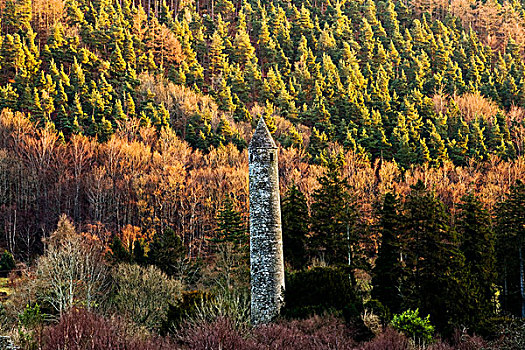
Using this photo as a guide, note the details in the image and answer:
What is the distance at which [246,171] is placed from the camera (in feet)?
157

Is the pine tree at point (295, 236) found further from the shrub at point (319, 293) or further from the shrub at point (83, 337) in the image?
the shrub at point (83, 337)

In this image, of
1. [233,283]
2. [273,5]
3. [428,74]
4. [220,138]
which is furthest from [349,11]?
[233,283]

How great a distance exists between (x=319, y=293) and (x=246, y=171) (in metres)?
26.6

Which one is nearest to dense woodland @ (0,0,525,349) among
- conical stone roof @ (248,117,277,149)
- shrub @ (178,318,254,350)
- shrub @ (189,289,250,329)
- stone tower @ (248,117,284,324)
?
shrub @ (178,318,254,350)

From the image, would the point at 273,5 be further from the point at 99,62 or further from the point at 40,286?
the point at 40,286

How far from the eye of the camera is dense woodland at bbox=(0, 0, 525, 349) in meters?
23.8

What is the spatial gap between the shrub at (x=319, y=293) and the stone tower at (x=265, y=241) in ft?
2.70

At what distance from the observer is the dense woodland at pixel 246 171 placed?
936 inches

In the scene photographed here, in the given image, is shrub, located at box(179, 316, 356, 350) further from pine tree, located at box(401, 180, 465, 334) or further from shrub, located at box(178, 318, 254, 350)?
pine tree, located at box(401, 180, 465, 334)

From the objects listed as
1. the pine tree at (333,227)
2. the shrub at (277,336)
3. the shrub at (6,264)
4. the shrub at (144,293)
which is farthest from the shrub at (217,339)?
the shrub at (6,264)

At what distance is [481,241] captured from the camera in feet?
95.3

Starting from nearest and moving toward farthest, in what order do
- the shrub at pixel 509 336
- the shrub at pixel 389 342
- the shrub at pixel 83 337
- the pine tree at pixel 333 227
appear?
the shrub at pixel 83 337 < the shrub at pixel 389 342 < the shrub at pixel 509 336 < the pine tree at pixel 333 227

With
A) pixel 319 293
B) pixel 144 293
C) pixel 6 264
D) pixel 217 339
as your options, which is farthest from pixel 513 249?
pixel 6 264

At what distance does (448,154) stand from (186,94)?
31.6 m
